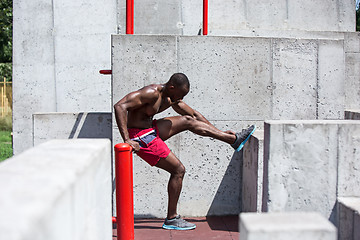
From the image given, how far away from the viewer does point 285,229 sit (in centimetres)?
209

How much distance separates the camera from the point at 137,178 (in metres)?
5.26

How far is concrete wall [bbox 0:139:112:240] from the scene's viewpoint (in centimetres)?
144

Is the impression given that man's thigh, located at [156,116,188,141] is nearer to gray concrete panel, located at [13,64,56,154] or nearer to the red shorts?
the red shorts

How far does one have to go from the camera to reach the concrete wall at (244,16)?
6.59 m

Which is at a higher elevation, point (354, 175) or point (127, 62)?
point (127, 62)

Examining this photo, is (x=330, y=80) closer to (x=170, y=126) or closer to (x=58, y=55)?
(x=170, y=126)

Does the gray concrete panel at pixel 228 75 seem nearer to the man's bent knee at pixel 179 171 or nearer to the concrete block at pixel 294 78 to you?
the concrete block at pixel 294 78

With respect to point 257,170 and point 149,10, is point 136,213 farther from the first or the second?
point 149,10

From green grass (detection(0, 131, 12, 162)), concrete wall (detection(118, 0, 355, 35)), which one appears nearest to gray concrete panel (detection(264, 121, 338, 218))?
concrete wall (detection(118, 0, 355, 35))

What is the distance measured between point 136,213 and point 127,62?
5.92 feet

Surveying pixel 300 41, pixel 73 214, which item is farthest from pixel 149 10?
pixel 73 214

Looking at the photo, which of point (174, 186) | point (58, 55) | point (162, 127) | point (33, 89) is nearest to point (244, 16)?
point (162, 127)

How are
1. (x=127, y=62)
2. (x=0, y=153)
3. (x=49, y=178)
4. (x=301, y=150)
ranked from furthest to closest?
(x=0, y=153), (x=127, y=62), (x=301, y=150), (x=49, y=178)

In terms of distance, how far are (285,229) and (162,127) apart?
2699 millimetres
